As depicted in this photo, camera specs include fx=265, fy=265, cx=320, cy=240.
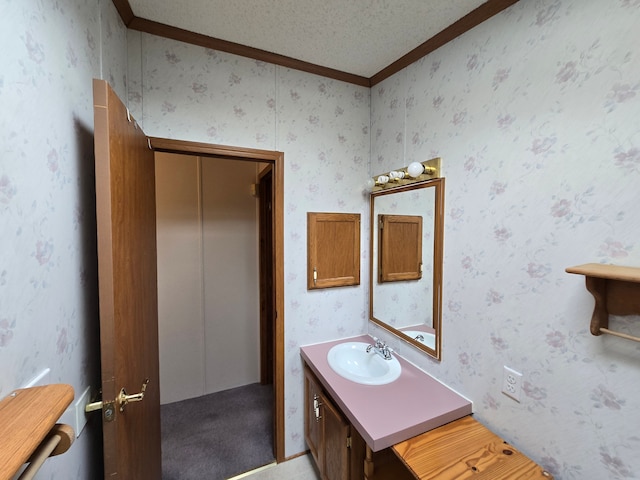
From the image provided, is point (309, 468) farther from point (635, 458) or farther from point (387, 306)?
point (635, 458)

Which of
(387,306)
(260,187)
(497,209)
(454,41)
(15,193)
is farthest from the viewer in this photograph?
(260,187)

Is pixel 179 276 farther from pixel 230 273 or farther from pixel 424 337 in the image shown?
pixel 424 337

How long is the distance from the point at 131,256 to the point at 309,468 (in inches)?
68.5

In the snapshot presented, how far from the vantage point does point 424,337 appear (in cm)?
150

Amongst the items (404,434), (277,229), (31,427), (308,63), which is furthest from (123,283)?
(308,63)

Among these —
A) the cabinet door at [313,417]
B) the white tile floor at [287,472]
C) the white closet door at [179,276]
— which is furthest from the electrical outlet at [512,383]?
the white closet door at [179,276]

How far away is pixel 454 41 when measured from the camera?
1.30 meters

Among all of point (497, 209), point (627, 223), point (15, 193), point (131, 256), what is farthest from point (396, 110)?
point (15, 193)

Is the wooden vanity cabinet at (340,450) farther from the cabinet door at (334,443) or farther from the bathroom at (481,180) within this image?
the bathroom at (481,180)

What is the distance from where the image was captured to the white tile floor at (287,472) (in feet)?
5.47

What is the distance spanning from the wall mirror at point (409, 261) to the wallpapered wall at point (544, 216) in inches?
2.9

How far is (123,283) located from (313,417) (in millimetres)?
1403

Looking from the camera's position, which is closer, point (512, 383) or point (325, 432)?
point (512, 383)

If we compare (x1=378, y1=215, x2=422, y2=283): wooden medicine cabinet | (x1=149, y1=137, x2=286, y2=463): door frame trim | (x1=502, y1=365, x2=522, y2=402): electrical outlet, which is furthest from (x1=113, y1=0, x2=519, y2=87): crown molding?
(x1=502, y1=365, x2=522, y2=402): electrical outlet
